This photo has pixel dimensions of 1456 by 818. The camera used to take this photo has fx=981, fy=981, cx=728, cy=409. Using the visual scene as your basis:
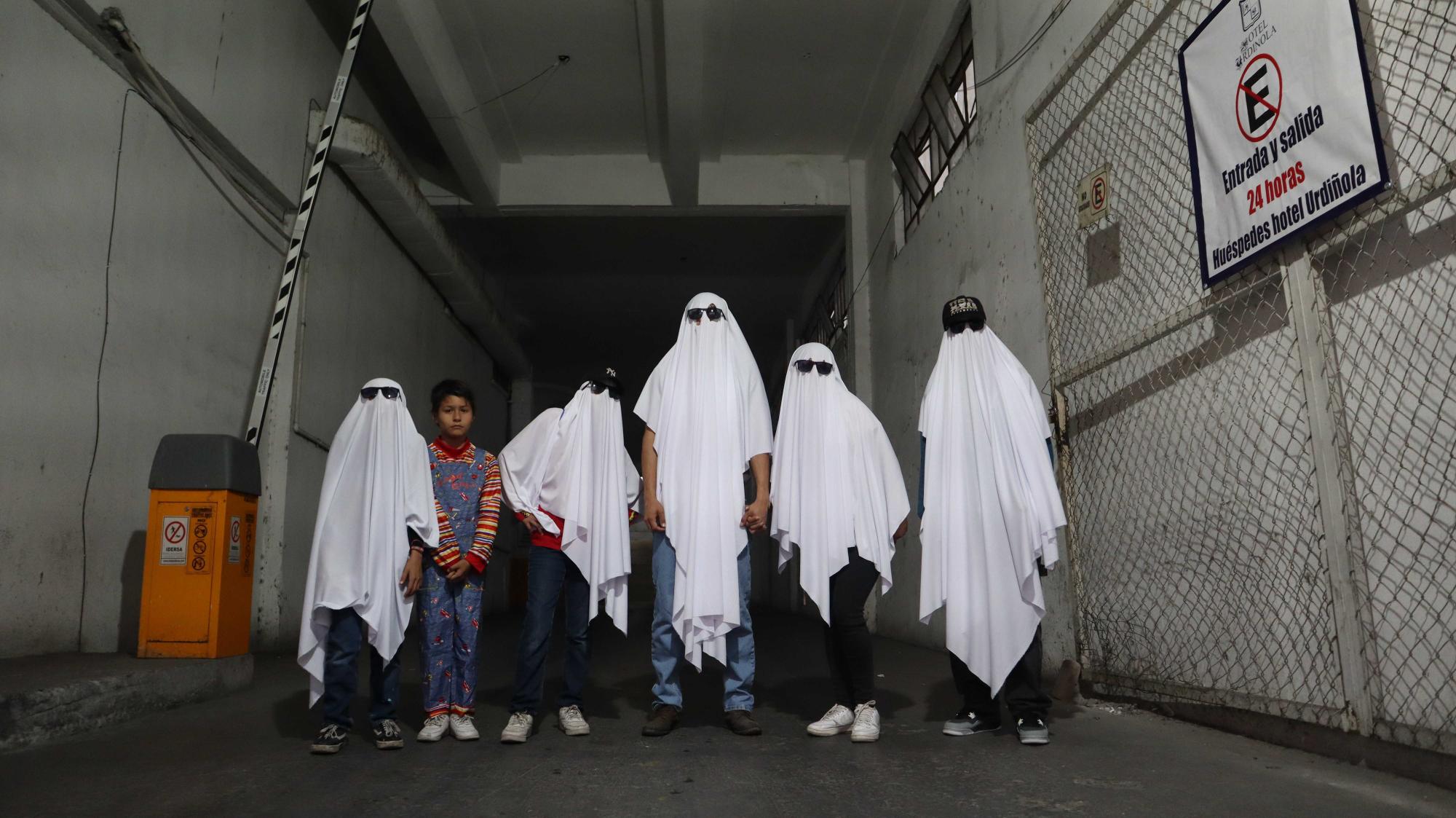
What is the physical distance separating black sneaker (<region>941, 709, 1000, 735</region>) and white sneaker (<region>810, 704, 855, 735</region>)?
1.23 feet

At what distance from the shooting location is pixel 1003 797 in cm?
279

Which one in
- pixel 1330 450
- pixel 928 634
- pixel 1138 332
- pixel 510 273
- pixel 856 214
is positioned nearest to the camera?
pixel 1330 450

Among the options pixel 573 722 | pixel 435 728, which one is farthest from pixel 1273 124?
pixel 435 728

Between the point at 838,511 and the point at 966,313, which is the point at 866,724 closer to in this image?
the point at 838,511

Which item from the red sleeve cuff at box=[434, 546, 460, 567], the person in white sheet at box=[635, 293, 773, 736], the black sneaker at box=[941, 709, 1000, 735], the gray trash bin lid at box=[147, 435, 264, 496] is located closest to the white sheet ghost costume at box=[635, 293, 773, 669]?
the person in white sheet at box=[635, 293, 773, 736]

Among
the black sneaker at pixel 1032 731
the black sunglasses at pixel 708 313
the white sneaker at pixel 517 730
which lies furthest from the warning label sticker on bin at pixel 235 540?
the black sneaker at pixel 1032 731

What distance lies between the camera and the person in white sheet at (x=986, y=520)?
145 inches

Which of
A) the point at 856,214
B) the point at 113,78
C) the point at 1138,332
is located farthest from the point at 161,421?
the point at 856,214

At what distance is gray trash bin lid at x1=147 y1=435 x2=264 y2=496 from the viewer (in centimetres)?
494

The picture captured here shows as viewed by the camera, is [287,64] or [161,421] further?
[287,64]

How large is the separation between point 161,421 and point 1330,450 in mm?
5990

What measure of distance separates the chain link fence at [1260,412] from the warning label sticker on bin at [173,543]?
443 centimetres

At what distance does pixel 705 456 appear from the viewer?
12.9 ft

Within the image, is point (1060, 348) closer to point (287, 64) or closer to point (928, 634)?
point (928, 634)
